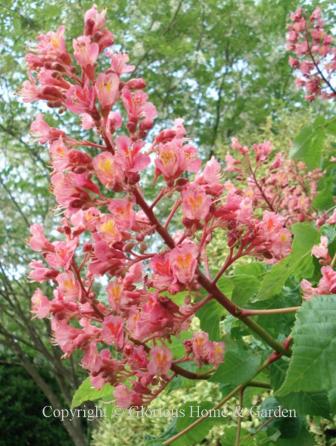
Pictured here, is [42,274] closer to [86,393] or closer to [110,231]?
[110,231]

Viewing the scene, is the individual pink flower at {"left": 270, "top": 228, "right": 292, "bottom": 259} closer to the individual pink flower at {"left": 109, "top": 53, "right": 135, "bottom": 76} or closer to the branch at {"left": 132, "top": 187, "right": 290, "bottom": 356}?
the branch at {"left": 132, "top": 187, "right": 290, "bottom": 356}

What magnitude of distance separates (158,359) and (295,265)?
33 cm

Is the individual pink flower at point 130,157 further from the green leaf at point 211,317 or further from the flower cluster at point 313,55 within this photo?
the flower cluster at point 313,55

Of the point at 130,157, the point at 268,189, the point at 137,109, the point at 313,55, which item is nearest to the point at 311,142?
the point at 137,109

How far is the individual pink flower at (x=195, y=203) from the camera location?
0.96 m

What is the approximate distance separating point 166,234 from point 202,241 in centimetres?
8

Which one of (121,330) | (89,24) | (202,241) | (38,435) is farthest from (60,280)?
(38,435)

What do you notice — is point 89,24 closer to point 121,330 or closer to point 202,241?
point 202,241

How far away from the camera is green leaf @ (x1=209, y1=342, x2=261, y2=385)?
111 cm

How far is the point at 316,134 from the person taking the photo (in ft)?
5.00

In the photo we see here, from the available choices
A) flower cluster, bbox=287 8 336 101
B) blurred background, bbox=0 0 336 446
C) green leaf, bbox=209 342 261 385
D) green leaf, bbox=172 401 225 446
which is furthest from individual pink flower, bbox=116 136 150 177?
blurred background, bbox=0 0 336 446

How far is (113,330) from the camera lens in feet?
3.17

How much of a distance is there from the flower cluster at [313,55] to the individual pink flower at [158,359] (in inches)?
96.3

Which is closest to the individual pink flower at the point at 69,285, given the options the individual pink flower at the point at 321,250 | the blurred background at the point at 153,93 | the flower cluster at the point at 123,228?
the flower cluster at the point at 123,228
